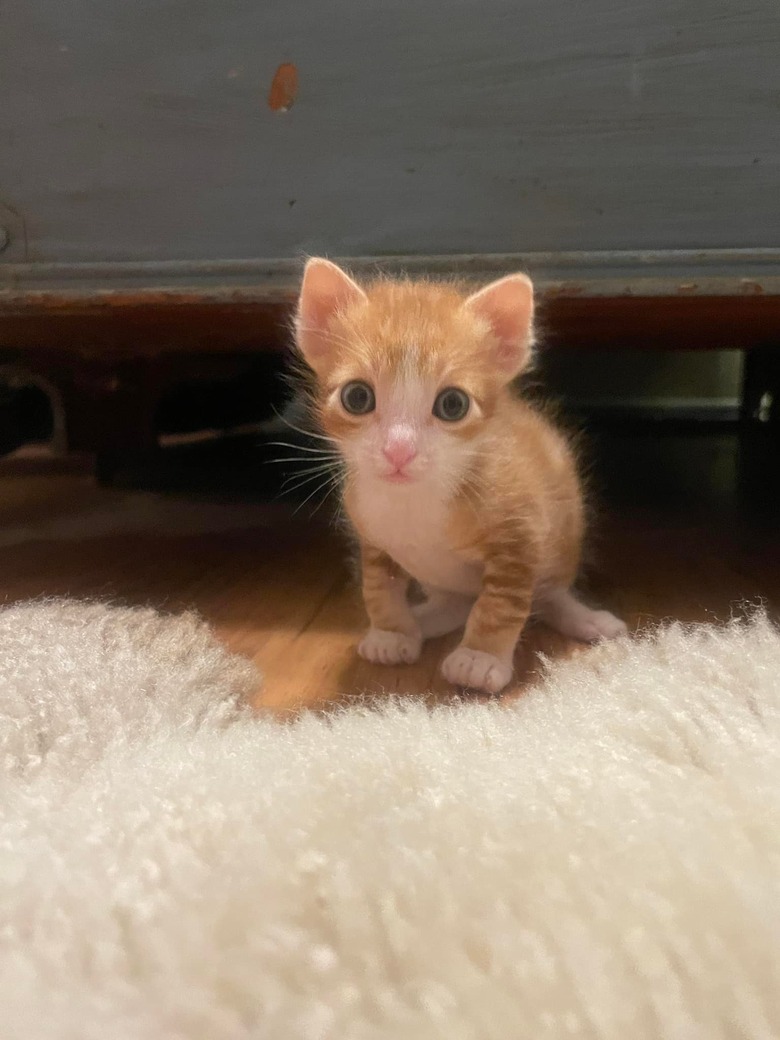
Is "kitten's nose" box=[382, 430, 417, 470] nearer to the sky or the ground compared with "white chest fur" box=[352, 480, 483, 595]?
nearer to the sky

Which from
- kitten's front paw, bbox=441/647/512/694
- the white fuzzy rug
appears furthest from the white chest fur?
the white fuzzy rug

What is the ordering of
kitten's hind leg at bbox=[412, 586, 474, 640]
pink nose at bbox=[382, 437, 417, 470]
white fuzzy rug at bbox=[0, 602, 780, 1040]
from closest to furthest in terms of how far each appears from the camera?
white fuzzy rug at bbox=[0, 602, 780, 1040]
pink nose at bbox=[382, 437, 417, 470]
kitten's hind leg at bbox=[412, 586, 474, 640]

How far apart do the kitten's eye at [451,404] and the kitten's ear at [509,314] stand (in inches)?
3.4

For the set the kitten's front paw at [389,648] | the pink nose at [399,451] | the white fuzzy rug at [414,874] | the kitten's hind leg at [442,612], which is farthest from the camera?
the kitten's hind leg at [442,612]

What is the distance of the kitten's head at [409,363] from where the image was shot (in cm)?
76

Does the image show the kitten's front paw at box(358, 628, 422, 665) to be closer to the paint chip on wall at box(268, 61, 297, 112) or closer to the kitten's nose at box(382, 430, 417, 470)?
the kitten's nose at box(382, 430, 417, 470)

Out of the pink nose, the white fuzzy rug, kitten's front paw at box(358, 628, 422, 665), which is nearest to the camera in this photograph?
the white fuzzy rug

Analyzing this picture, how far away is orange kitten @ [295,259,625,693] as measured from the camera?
0.77 metres

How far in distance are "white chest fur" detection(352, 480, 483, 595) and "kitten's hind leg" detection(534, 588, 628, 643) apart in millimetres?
158

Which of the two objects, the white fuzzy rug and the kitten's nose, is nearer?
the white fuzzy rug

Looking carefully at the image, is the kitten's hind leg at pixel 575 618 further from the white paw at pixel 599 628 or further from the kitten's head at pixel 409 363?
the kitten's head at pixel 409 363

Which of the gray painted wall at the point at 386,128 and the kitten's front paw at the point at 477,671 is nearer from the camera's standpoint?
the kitten's front paw at the point at 477,671

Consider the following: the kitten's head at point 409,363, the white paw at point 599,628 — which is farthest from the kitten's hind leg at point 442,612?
the kitten's head at point 409,363

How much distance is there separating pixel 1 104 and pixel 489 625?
99 cm
